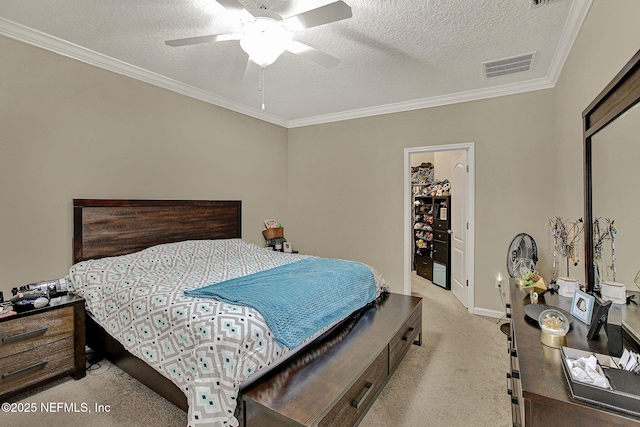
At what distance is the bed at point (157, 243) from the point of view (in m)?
1.68

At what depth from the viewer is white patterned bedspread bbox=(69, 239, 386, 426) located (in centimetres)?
148

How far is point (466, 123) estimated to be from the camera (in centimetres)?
374

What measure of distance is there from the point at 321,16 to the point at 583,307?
1.98m

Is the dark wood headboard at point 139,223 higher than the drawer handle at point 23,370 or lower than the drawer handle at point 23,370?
higher

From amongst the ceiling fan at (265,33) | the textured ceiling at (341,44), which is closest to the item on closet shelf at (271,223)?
the textured ceiling at (341,44)

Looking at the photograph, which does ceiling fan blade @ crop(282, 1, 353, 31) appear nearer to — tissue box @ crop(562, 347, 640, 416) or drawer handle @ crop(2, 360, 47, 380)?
Result: tissue box @ crop(562, 347, 640, 416)

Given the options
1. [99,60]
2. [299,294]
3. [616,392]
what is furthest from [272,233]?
[616,392]

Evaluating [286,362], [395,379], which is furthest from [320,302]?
[395,379]

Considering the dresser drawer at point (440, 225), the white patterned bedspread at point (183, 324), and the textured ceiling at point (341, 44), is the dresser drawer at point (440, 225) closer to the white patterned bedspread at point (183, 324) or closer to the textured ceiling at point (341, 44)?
the textured ceiling at point (341, 44)

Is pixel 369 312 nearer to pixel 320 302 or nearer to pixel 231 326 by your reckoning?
pixel 320 302

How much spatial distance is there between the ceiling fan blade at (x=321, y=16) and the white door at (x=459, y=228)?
→ 9.10ft

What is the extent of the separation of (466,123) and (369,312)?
2.60 meters

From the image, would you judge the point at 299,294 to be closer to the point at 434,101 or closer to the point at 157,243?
the point at 157,243

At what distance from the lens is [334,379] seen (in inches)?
64.8
